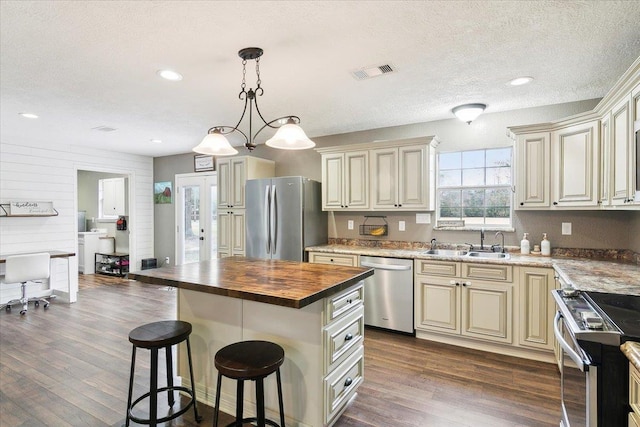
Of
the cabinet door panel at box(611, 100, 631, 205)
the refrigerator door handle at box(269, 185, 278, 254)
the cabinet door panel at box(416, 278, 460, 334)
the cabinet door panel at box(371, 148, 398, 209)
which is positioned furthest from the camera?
the refrigerator door handle at box(269, 185, 278, 254)

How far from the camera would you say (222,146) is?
2.38m

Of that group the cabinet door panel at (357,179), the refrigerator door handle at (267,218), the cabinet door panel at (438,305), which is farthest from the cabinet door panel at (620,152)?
the refrigerator door handle at (267,218)

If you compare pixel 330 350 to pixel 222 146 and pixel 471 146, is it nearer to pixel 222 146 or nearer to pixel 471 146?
pixel 222 146

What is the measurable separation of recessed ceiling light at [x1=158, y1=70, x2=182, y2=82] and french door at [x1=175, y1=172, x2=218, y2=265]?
3.19 m

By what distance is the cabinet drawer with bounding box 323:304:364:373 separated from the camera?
1.98 meters

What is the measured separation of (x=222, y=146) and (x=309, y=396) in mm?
1738

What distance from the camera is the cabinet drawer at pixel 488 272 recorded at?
121 inches

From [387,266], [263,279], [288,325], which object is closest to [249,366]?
[288,325]

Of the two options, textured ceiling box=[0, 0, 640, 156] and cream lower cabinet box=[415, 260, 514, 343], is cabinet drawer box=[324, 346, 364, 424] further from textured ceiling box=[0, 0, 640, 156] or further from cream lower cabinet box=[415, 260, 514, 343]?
textured ceiling box=[0, 0, 640, 156]

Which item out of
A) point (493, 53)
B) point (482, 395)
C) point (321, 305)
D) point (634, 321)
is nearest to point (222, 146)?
point (321, 305)

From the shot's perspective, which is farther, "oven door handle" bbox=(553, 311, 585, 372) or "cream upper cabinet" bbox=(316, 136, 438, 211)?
"cream upper cabinet" bbox=(316, 136, 438, 211)

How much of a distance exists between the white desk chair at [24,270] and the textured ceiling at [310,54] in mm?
1883

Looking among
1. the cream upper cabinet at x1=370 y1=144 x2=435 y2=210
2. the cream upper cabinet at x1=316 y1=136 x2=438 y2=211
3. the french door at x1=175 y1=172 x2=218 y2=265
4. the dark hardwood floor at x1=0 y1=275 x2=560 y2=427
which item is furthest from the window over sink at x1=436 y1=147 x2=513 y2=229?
the french door at x1=175 y1=172 x2=218 y2=265

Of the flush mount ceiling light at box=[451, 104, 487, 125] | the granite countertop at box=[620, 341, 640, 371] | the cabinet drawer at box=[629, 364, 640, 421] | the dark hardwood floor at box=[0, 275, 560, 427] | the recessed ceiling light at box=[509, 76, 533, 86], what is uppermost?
the recessed ceiling light at box=[509, 76, 533, 86]
